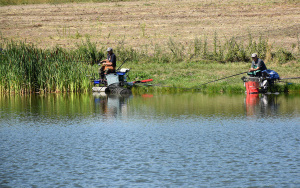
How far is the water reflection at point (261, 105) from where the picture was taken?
1452 cm

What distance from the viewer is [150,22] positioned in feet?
137

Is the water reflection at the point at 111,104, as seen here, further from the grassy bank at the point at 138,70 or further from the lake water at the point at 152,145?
the grassy bank at the point at 138,70

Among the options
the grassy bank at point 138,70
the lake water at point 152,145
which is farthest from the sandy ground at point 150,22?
the lake water at point 152,145

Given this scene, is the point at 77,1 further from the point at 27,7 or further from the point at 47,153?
the point at 47,153

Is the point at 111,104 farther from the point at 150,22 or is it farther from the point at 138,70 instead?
the point at 150,22

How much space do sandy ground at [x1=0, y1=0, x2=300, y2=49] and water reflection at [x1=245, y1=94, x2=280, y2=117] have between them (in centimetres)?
1404

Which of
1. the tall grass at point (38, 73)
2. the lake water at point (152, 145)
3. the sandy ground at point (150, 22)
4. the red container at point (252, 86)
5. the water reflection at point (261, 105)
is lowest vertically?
the lake water at point (152, 145)

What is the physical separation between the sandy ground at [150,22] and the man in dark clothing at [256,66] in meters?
13.1

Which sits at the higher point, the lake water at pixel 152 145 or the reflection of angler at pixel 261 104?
the reflection of angler at pixel 261 104

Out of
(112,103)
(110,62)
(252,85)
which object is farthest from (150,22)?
(112,103)

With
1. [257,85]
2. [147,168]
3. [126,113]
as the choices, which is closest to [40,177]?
[147,168]

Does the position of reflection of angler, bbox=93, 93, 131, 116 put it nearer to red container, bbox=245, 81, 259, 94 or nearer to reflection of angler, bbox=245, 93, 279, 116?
reflection of angler, bbox=245, 93, 279, 116

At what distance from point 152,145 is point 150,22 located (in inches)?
1272

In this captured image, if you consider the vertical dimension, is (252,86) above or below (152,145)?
above
